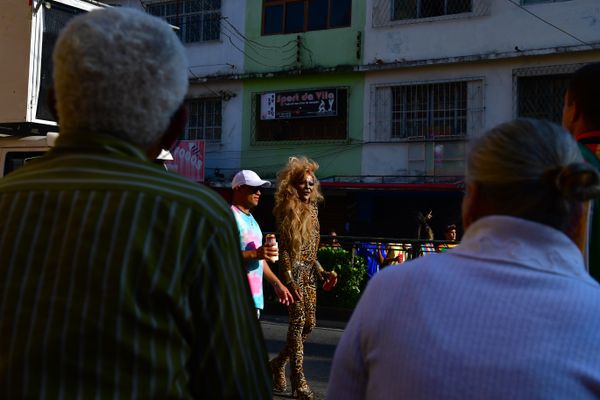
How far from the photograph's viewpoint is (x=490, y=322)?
5.14ft

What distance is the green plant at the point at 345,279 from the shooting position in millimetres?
Result: 10773

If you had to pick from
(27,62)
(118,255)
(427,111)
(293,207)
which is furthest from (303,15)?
(118,255)

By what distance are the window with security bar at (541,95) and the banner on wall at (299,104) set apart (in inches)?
190

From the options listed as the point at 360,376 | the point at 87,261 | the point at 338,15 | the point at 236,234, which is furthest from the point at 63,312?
the point at 338,15

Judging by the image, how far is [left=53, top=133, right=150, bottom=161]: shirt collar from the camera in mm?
1562

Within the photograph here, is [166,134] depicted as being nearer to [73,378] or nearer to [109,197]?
[109,197]

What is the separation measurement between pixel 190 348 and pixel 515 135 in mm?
867

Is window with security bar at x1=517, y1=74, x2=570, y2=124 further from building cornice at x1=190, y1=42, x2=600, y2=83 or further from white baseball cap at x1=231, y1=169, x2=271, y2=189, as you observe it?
white baseball cap at x1=231, y1=169, x2=271, y2=189

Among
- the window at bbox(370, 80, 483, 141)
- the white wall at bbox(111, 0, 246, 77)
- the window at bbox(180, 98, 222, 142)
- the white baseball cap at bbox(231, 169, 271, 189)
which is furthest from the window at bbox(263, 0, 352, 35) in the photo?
the white baseball cap at bbox(231, 169, 271, 189)

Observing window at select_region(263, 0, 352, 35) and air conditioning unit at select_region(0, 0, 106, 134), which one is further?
window at select_region(263, 0, 352, 35)

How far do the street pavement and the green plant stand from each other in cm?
38

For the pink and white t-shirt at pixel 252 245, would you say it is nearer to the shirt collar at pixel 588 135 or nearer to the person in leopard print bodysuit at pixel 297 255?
the person in leopard print bodysuit at pixel 297 255

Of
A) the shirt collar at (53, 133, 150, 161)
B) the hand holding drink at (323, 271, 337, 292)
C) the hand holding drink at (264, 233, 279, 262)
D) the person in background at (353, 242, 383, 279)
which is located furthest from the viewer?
the person in background at (353, 242, 383, 279)

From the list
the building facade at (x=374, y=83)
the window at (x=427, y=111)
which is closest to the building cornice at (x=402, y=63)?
the building facade at (x=374, y=83)
